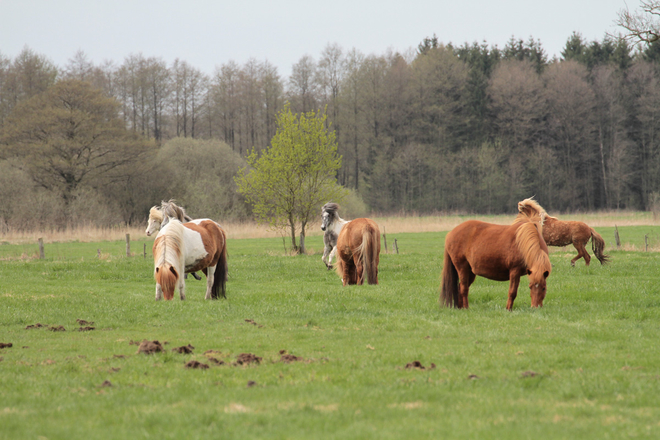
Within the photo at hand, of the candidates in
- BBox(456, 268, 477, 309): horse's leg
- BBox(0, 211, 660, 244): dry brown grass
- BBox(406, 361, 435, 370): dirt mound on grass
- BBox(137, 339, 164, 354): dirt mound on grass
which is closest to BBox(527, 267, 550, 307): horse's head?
BBox(456, 268, 477, 309): horse's leg

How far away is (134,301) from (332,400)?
25.9 ft

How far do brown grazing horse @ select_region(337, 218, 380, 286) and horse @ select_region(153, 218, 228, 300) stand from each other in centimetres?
315

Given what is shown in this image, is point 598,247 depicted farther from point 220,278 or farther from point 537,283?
point 220,278

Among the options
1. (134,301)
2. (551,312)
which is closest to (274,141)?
(134,301)

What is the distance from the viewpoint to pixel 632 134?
6284cm

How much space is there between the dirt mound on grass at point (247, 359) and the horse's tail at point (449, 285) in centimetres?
492

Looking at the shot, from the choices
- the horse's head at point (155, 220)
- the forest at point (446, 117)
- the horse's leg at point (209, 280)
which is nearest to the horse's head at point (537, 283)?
the horse's leg at point (209, 280)

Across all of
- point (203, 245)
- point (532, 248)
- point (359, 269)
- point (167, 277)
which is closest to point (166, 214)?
point (203, 245)

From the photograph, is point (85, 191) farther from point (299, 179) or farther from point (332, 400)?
point (332, 400)

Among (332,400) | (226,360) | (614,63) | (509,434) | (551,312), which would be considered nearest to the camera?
(509,434)

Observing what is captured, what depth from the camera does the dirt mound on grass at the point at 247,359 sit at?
6.38 metres

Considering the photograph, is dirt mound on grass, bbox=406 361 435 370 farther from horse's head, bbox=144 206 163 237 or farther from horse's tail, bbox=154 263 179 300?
horse's head, bbox=144 206 163 237

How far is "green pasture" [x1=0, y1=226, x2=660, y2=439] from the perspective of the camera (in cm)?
427

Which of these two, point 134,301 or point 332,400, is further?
point 134,301
